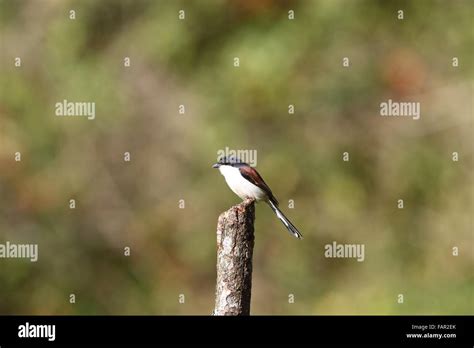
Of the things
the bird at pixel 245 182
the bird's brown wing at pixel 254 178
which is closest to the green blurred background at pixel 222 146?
the bird at pixel 245 182

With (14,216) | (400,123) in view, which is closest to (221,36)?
(400,123)

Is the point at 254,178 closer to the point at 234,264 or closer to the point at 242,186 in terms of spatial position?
the point at 242,186

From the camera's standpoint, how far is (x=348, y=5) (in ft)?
58.6

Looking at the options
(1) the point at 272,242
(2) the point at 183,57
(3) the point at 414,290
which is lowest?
(3) the point at 414,290

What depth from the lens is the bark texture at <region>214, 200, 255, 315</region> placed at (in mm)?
7223

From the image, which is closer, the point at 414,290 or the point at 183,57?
the point at 414,290

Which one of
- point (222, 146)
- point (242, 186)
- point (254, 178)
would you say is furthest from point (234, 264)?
point (222, 146)

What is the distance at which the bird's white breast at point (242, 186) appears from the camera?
29.8 feet

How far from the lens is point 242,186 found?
9195 mm

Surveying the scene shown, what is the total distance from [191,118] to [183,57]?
144 cm

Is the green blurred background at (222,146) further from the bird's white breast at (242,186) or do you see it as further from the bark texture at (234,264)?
the bark texture at (234,264)

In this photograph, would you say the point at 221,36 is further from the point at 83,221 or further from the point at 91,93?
the point at 83,221

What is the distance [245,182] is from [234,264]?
6.72 ft

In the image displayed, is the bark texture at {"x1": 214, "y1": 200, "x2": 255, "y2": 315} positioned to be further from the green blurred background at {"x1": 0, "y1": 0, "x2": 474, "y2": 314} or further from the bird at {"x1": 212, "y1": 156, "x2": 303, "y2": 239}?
the green blurred background at {"x1": 0, "y1": 0, "x2": 474, "y2": 314}
